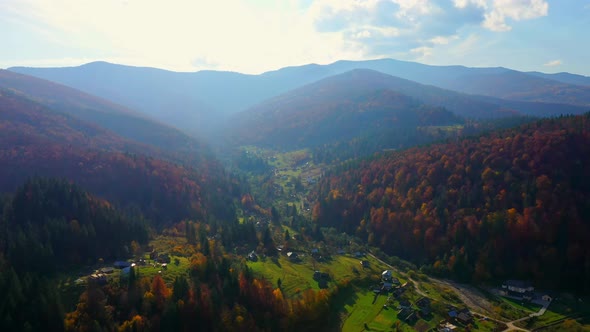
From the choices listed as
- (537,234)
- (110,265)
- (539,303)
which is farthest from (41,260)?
(537,234)

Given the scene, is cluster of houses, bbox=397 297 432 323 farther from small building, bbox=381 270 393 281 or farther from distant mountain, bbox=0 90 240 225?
distant mountain, bbox=0 90 240 225

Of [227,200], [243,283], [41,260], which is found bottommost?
[227,200]

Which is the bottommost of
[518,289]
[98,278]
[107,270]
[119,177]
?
[518,289]

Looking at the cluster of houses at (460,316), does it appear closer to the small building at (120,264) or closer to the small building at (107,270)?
the small building at (120,264)

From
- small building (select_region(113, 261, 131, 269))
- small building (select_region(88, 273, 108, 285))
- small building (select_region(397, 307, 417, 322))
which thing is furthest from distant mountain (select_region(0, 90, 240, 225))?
small building (select_region(397, 307, 417, 322))

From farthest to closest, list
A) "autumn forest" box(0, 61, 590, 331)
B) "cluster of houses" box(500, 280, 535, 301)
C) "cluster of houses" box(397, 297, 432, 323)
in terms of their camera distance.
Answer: "cluster of houses" box(500, 280, 535, 301), "cluster of houses" box(397, 297, 432, 323), "autumn forest" box(0, 61, 590, 331)

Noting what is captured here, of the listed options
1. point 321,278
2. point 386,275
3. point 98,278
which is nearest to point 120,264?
point 98,278

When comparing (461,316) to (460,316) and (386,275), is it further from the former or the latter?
(386,275)

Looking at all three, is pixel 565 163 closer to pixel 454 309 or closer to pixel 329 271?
pixel 454 309

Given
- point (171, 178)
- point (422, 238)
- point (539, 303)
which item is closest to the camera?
point (539, 303)
